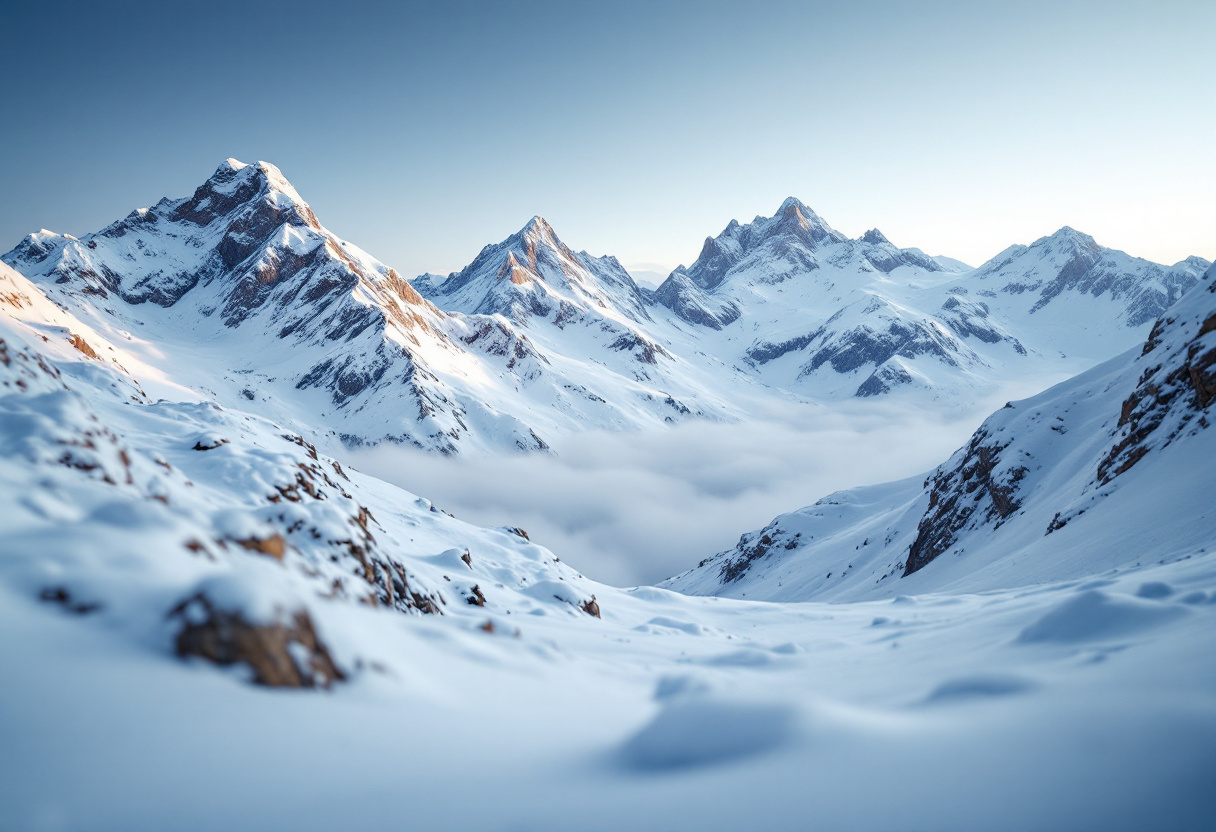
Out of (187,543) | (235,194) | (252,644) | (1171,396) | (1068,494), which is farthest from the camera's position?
(235,194)

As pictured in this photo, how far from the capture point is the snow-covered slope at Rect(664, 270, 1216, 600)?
14.8 metres

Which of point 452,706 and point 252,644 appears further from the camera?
point 452,706

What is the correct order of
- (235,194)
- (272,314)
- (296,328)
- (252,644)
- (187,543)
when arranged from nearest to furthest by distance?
(252,644) → (187,543) → (296,328) → (272,314) → (235,194)

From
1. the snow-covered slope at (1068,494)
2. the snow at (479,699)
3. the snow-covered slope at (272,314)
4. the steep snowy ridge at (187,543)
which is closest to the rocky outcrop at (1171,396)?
the snow-covered slope at (1068,494)

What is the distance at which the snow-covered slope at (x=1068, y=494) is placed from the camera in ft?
48.5

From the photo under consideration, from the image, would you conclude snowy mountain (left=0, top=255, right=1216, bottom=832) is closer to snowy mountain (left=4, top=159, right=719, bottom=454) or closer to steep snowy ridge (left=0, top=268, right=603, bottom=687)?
steep snowy ridge (left=0, top=268, right=603, bottom=687)

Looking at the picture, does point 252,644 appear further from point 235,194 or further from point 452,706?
point 235,194

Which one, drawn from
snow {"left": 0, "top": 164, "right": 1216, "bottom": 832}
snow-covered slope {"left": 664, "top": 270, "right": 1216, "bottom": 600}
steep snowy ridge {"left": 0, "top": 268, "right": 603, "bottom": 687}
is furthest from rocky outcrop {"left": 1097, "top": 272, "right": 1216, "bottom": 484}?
steep snowy ridge {"left": 0, "top": 268, "right": 603, "bottom": 687}

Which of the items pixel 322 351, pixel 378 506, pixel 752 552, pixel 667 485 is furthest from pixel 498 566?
pixel 667 485

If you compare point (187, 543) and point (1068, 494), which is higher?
point (187, 543)

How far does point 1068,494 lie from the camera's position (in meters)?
23.2

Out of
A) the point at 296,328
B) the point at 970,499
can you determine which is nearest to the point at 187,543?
the point at 970,499

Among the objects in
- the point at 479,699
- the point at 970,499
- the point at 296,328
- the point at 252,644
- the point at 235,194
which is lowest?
the point at 970,499

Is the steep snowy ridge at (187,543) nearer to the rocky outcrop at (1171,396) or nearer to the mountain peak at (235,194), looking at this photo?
the rocky outcrop at (1171,396)
